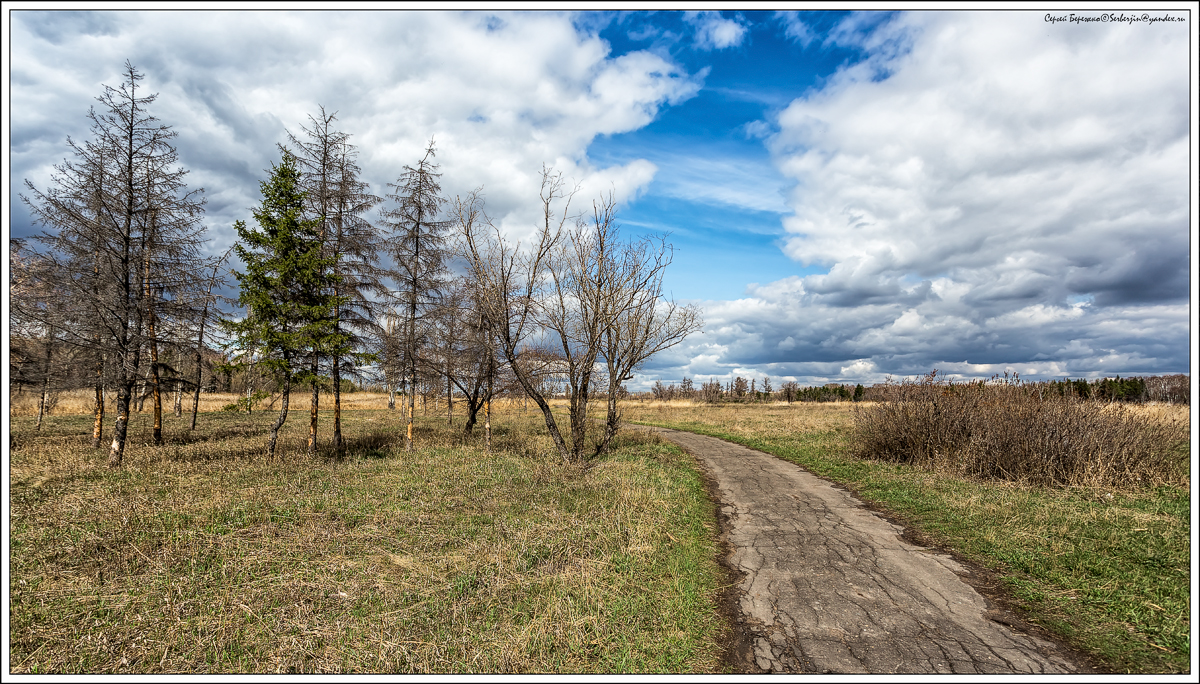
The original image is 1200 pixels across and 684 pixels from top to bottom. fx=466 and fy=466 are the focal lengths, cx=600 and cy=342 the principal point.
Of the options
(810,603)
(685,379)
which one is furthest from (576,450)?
(685,379)

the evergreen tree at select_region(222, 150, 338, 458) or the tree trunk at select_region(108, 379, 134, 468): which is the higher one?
the evergreen tree at select_region(222, 150, 338, 458)

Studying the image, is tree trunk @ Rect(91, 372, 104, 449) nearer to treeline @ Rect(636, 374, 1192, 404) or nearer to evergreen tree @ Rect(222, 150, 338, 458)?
evergreen tree @ Rect(222, 150, 338, 458)

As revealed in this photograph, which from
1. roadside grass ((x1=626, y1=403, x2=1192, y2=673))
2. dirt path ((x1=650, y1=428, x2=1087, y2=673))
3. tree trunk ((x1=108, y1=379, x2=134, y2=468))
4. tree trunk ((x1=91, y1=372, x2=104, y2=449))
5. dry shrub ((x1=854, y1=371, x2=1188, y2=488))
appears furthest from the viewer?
tree trunk ((x1=91, y1=372, x2=104, y2=449))

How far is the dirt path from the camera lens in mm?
4538

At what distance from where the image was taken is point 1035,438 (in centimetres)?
1220

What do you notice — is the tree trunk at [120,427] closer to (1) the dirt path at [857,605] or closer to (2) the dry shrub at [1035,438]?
(1) the dirt path at [857,605]

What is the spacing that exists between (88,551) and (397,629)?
6.43m

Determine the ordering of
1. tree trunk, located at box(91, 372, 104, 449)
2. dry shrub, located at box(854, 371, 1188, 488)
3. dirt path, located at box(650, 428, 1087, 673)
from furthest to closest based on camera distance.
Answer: tree trunk, located at box(91, 372, 104, 449) < dry shrub, located at box(854, 371, 1188, 488) < dirt path, located at box(650, 428, 1087, 673)

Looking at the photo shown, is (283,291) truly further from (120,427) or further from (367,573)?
(367,573)

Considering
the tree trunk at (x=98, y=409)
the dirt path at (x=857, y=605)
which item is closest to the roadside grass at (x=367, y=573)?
the dirt path at (x=857, y=605)

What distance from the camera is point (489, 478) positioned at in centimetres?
1258

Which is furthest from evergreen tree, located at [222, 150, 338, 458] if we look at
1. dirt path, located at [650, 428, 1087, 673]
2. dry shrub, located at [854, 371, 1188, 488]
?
dry shrub, located at [854, 371, 1188, 488]

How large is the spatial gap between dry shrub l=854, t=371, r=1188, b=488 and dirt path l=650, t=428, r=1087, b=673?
19.1ft

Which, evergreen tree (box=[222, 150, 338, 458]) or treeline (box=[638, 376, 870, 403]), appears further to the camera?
treeline (box=[638, 376, 870, 403])
